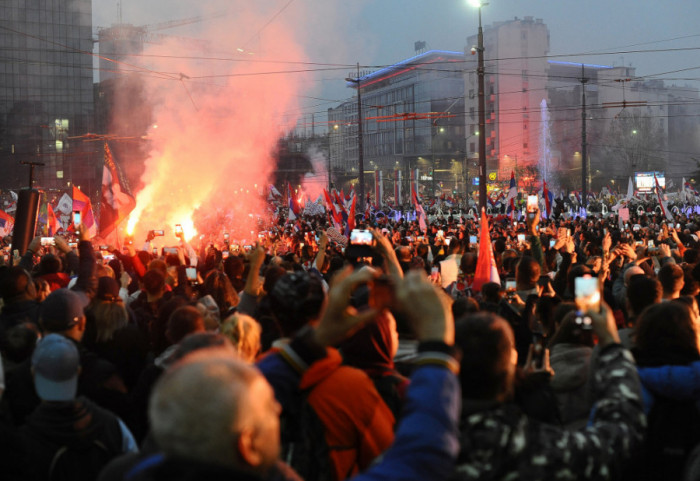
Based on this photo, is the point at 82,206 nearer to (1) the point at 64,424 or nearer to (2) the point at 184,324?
(2) the point at 184,324

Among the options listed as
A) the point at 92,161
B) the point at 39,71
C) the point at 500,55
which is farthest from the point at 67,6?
the point at 500,55

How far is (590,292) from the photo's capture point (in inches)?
104

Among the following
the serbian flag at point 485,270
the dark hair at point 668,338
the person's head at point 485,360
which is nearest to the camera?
the person's head at point 485,360

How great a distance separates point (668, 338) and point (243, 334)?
194 cm

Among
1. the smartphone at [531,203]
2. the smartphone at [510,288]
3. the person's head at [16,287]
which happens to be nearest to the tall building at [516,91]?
the smartphone at [531,203]

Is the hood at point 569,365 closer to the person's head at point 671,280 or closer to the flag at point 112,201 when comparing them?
the person's head at point 671,280

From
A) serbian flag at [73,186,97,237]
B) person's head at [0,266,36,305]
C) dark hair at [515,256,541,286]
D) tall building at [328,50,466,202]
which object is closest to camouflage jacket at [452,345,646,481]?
dark hair at [515,256,541,286]

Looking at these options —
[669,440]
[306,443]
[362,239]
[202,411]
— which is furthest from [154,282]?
[202,411]

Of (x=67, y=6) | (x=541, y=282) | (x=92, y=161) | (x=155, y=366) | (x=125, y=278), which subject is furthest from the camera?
(x=67, y=6)

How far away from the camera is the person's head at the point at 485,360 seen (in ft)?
7.66

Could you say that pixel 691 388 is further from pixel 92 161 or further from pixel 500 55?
pixel 500 55

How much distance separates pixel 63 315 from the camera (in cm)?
442

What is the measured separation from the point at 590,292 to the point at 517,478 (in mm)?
739

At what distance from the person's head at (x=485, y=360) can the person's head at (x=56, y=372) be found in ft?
5.53
